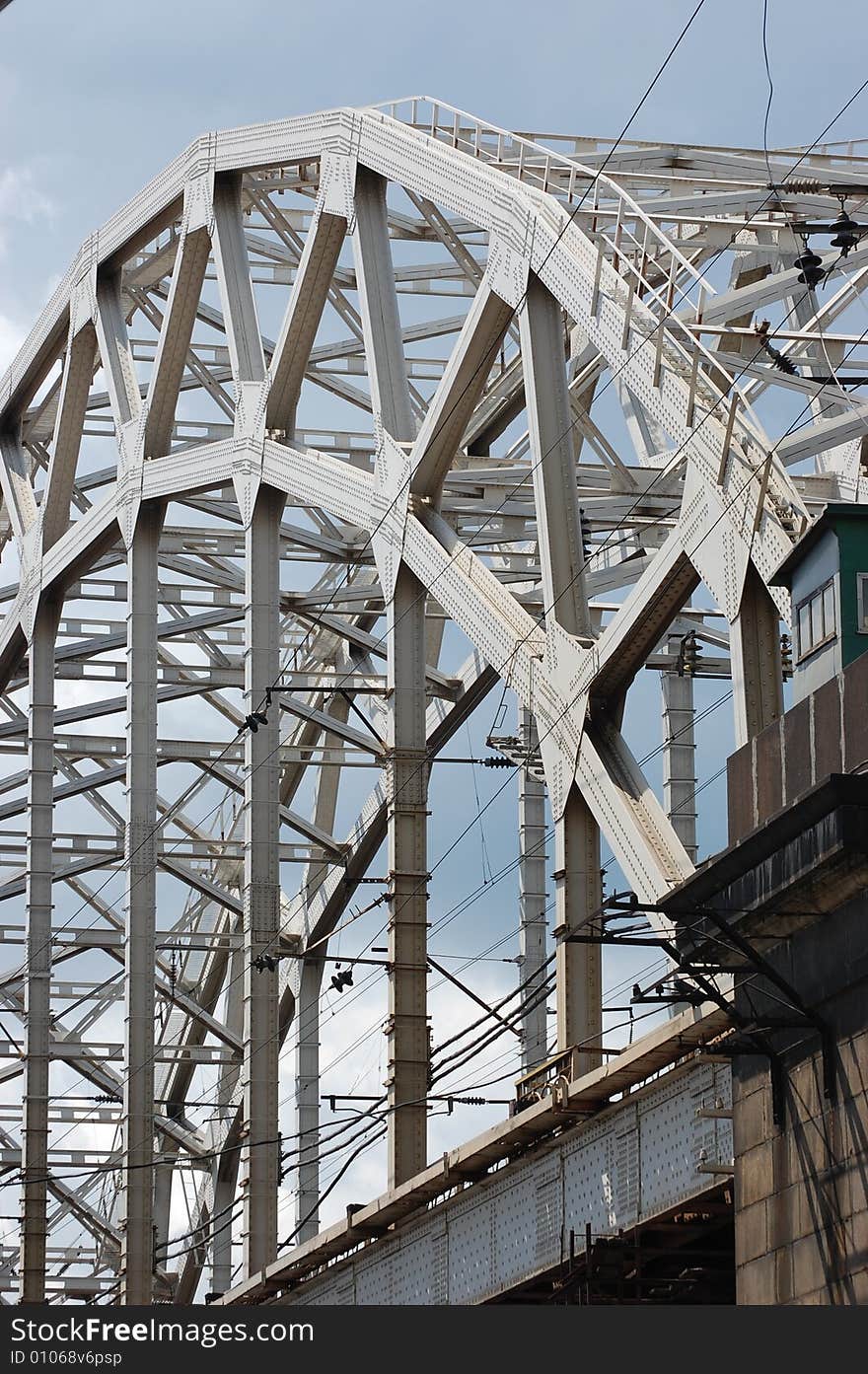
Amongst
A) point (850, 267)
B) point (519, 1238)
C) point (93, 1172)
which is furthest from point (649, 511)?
point (93, 1172)

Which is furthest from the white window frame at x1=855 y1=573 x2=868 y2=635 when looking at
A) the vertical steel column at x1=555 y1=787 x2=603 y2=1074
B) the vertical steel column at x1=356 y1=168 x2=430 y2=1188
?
the vertical steel column at x1=356 y1=168 x2=430 y2=1188

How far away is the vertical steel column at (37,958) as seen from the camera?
6581 centimetres

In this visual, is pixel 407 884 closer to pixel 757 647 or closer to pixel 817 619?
pixel 757 647

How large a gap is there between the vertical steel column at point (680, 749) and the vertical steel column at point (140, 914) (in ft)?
38.5

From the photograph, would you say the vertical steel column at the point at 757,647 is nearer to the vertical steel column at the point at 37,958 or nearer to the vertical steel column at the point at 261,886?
the vertical steel column at the point at 261,886

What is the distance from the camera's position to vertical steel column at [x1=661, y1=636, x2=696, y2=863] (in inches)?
2334

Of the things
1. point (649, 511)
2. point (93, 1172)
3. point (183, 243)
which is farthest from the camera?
point (93, 1172)

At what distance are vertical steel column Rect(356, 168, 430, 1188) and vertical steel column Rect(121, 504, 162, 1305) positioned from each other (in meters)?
12.7

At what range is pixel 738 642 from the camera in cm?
3622

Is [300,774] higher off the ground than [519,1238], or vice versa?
[300,774]

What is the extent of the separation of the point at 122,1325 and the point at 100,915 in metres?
48.4

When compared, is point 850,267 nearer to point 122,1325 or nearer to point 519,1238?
point 519,1238

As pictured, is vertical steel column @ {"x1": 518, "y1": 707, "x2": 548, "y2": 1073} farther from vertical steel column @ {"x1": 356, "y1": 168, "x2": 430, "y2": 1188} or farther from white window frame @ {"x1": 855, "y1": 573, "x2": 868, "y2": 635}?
white window frame @ {"x1": 855, "y1": 573, "x2": 868, "y2": 635}

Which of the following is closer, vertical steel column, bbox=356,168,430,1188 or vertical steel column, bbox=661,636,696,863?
vertical steel column, bbox=356,168,430,1188
